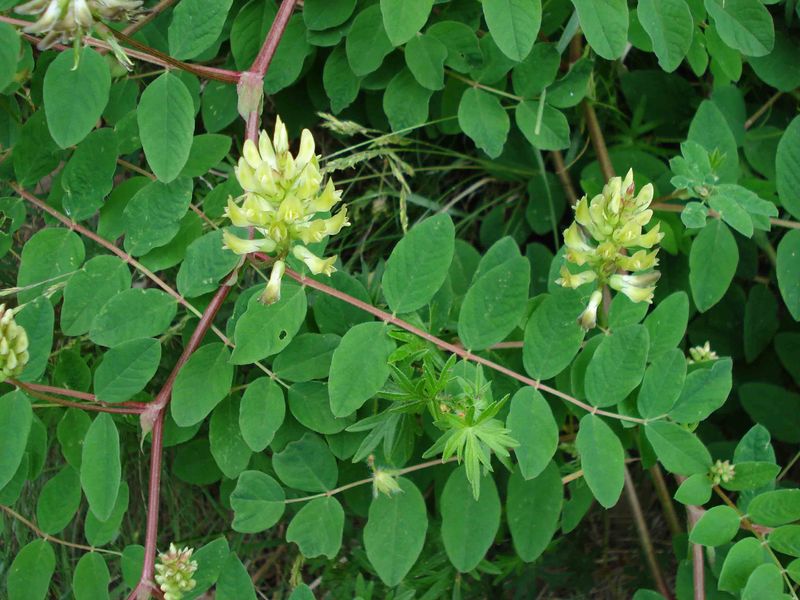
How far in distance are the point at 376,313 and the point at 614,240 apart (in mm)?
467

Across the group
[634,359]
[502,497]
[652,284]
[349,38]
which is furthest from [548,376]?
[349,38]

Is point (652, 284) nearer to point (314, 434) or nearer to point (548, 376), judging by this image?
point (548, 376)

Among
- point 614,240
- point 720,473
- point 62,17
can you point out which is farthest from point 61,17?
point 720,473

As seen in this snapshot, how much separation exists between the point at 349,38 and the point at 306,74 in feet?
1.27

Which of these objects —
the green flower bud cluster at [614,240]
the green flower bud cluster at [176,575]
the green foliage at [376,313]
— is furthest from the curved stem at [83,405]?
the green flower bud cluster at [614,240]

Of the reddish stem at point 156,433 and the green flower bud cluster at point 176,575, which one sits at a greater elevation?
the reddish stem at point 156,433

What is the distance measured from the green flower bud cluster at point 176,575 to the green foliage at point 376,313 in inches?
1.7

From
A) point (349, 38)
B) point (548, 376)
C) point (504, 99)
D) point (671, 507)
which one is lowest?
point (671, 507)

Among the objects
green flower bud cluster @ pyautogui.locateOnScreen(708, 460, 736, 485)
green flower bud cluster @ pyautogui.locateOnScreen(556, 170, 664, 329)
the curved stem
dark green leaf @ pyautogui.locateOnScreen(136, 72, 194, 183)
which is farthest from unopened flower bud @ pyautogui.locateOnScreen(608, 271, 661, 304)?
the curved stem

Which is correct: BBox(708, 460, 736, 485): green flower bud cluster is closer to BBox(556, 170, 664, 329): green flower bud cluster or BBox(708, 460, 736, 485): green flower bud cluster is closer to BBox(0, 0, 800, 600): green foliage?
BBox(0, 0, 800, 600): green foliage

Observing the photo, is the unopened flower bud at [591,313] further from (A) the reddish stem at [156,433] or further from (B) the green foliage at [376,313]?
(A) the reddish stem at [156,433]

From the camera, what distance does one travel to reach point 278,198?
1354mm

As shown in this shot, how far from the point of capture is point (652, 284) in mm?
1515

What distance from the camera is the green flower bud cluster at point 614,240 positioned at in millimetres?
1433
